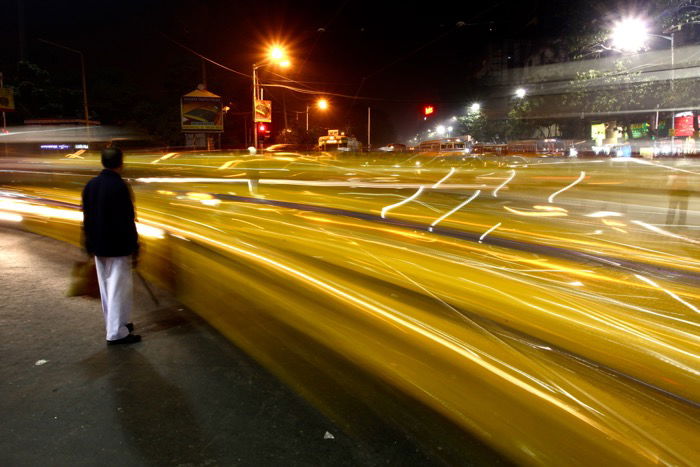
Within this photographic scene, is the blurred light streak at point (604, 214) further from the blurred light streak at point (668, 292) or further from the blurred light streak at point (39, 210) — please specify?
the blurred light streak at point (39, 210)

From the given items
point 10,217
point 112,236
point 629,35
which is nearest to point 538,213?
point 112,236

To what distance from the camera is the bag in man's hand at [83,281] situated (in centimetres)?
645


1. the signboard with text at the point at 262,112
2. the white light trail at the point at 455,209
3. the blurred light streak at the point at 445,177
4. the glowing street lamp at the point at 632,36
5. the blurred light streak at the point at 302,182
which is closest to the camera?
the white light trail at the point at 455,209

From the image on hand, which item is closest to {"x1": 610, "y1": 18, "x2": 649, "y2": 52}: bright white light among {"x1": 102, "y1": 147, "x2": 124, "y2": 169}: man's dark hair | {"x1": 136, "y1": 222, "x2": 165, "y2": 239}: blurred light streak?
{"x1": 136, "y1": 222, "x2": 165, "y2": 239}: blurred light streak

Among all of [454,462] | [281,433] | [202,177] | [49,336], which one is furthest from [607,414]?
[202,177]

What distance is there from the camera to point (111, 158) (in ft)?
15.3

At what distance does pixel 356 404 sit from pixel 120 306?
236 centimetres

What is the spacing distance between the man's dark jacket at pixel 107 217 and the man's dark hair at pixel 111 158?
0.05 metres

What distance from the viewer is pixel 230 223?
1174cm

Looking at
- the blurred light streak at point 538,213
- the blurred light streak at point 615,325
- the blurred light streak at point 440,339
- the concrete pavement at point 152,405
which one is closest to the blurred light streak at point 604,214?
the blurred light streak at point 538,213

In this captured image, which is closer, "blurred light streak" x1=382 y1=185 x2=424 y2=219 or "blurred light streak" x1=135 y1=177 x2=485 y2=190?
"blurred light streak" x1=382 y1=185 x2=424 y2=219

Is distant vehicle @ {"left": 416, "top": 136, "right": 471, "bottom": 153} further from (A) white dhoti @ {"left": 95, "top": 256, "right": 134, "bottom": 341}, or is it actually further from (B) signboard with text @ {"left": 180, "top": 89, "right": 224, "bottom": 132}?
(A) white dhoti @ {"left": 95, "top": 256, "right": 134, "bottom": 341}

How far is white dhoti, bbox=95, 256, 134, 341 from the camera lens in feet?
15.3

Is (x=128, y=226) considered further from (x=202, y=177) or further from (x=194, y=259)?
(x=202, y=177)
